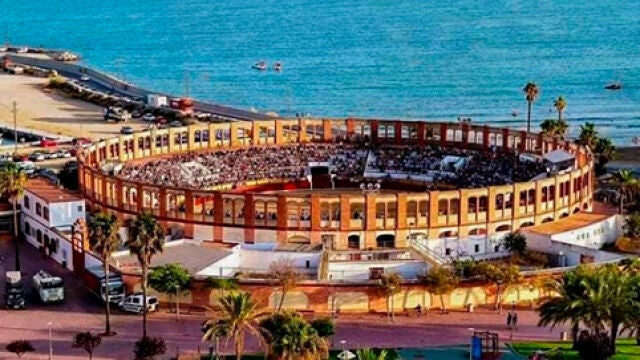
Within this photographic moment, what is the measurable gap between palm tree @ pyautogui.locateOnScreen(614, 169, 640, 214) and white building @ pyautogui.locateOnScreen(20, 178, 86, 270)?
116ft

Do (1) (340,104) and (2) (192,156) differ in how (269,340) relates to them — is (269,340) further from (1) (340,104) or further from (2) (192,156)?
(1) (340,104)

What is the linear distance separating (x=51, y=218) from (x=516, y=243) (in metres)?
28.9

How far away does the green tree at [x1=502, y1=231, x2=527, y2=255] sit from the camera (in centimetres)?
7804

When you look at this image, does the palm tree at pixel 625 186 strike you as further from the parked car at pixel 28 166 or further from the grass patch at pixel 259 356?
the parked car at pixel 28 166

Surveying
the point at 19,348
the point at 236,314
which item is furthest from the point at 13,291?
the point at 236,314

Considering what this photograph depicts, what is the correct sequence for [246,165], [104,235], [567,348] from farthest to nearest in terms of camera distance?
[246,165], [104,235], [567,348]

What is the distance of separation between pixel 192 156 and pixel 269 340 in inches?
1986

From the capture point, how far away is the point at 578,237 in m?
79.4

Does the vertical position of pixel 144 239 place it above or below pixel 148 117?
below

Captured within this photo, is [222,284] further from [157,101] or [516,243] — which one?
[157,101]

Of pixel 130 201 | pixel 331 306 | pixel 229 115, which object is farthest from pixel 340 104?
pixel 331 306

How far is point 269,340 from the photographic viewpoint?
2024 inches

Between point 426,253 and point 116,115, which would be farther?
point 116,115

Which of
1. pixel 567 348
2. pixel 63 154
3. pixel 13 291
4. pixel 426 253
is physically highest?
pixel 63 154
